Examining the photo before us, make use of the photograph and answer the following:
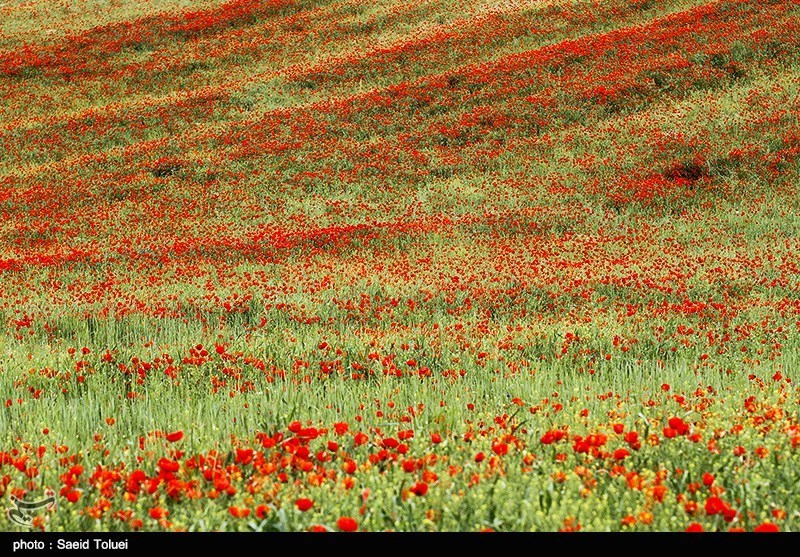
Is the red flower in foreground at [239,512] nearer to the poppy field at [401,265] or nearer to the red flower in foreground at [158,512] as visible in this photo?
the poppy field at [401,265]

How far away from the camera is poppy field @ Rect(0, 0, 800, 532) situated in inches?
139

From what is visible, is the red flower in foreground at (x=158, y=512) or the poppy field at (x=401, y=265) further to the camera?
the poppy field at (x=401, y=265)

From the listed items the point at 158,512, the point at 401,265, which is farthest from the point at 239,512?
the point at 401,265

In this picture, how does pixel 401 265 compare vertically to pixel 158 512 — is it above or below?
above

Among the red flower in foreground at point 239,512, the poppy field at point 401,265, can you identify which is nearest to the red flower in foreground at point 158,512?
the poppy field at point 401,265

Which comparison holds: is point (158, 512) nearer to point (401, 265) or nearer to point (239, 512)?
point (239, 512)

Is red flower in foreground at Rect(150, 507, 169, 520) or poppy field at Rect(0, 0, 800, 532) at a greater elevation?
poppy field at Rect(0, 0, 800, 532)

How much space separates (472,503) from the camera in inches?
128

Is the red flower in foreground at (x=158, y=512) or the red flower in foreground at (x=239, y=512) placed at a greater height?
the red flower in foreground at (x=158, y=512)

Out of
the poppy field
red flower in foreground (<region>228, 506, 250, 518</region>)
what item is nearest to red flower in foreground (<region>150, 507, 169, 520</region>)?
the poppy field

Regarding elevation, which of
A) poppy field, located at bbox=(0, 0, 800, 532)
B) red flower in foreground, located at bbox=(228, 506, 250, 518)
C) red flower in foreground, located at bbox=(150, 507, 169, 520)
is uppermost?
poppy field, located at bbox=(0, 0, 800, 532)

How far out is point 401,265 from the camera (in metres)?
15.7

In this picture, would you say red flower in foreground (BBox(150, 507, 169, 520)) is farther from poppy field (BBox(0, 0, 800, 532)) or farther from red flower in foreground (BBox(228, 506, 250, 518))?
red flower in foreground (BBox(228, 506, 250, 518))

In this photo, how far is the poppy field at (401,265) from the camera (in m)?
3.54
